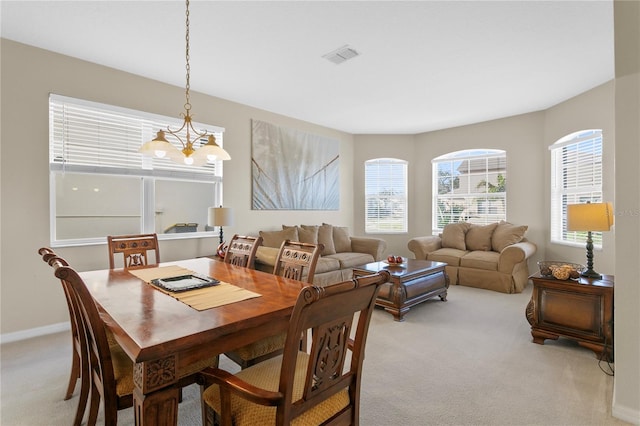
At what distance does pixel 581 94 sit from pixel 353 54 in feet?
11.3

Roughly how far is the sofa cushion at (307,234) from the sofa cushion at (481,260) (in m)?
2.36

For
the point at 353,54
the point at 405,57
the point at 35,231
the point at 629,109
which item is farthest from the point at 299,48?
the point at 35,231

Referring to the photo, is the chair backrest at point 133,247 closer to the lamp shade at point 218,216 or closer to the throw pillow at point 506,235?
the lamp shade at point 218,216

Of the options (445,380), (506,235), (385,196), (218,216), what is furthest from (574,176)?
(218,216)

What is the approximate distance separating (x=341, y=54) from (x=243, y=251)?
7.06 ft

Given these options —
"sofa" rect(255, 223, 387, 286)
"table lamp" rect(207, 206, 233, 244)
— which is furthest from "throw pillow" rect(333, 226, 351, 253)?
"table lamp" rect(207, 206, 233, 244)

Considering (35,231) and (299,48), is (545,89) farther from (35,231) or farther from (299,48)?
(35,231)

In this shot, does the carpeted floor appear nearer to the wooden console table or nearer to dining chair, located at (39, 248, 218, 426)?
the wooden console table

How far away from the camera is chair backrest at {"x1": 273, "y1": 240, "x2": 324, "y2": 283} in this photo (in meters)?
2.13

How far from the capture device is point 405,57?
3205 mm

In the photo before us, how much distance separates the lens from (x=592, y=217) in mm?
2609

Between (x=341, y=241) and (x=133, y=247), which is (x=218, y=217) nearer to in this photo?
(x=133, y=247)

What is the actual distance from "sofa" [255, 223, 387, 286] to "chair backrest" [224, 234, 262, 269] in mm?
999

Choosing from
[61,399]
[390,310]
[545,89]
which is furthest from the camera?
[545,89]
